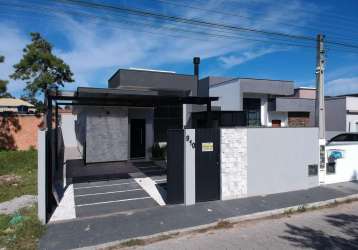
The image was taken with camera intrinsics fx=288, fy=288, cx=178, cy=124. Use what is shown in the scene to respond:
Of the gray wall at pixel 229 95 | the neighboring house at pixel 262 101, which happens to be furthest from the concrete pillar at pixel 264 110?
the gray wall at pixel 229 95

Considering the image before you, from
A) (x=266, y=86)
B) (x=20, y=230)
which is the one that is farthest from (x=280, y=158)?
(x=266, y=86)

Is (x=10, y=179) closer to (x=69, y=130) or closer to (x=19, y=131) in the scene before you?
(x=19, y=131)

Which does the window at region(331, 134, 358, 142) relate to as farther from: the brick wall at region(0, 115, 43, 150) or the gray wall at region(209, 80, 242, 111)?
the brick wall at region(0, 115, 43, 150)

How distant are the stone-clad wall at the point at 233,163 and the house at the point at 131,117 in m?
4.86

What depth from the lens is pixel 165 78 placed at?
17.9 m

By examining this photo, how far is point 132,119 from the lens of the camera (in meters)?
16.2

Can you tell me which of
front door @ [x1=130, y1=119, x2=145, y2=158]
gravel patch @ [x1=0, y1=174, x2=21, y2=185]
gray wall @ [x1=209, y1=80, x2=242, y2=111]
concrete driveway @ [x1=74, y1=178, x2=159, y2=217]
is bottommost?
concrete driveway @ [x1=74, y1=178, x2=159, y2=217]

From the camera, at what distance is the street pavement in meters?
5.46

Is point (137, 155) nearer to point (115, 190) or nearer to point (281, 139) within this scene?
point (115, 190)

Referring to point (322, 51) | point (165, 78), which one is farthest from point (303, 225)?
point (165, 78)

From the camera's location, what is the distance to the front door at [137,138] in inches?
A: 641

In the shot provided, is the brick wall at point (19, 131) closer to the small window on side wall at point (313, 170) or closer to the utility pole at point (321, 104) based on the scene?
the small window on side wall at point (313, 170)

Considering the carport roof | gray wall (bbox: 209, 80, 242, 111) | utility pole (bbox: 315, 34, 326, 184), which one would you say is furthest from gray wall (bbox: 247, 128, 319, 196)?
gray wall (bbox: 209, 80, 242, 111)

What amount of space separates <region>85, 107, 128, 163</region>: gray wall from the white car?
9508 mm
